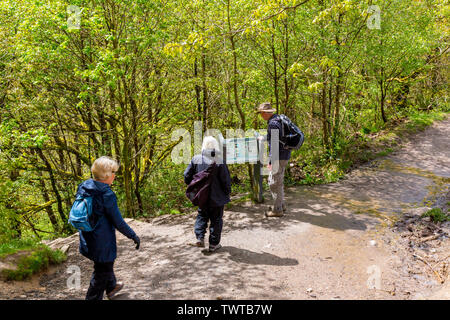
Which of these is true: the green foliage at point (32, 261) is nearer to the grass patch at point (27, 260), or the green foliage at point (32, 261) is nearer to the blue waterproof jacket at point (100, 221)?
the grass patch at point (27, 260)

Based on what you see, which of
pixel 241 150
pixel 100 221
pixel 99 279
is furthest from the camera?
pixel 241 150

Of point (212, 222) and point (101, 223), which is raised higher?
point (101, 223)

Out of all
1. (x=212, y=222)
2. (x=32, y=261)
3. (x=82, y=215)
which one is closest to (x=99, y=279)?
(x=82, y=215)

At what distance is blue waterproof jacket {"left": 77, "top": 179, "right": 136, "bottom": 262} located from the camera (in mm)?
3535

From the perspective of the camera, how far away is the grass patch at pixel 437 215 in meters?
5.67

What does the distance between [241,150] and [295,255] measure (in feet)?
7.50

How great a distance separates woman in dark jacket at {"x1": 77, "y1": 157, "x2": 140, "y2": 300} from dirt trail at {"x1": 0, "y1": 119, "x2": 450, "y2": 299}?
628 millimetres

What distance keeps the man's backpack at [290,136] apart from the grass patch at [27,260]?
4351 mm

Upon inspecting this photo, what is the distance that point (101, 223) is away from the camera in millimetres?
3590

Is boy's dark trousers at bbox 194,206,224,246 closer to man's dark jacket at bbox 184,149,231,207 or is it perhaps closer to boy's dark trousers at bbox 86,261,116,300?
man's dark jacket at bbox 184,149,231,207

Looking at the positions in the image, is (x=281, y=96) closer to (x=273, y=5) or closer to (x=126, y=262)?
(x=273, y=5)

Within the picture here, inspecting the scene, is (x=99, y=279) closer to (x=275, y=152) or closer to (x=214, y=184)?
(x=214, y=184)

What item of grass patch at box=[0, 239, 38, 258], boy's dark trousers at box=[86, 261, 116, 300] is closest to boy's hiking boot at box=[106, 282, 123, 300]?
boy's dark trousers at box=[86, 261, 116, 300]
